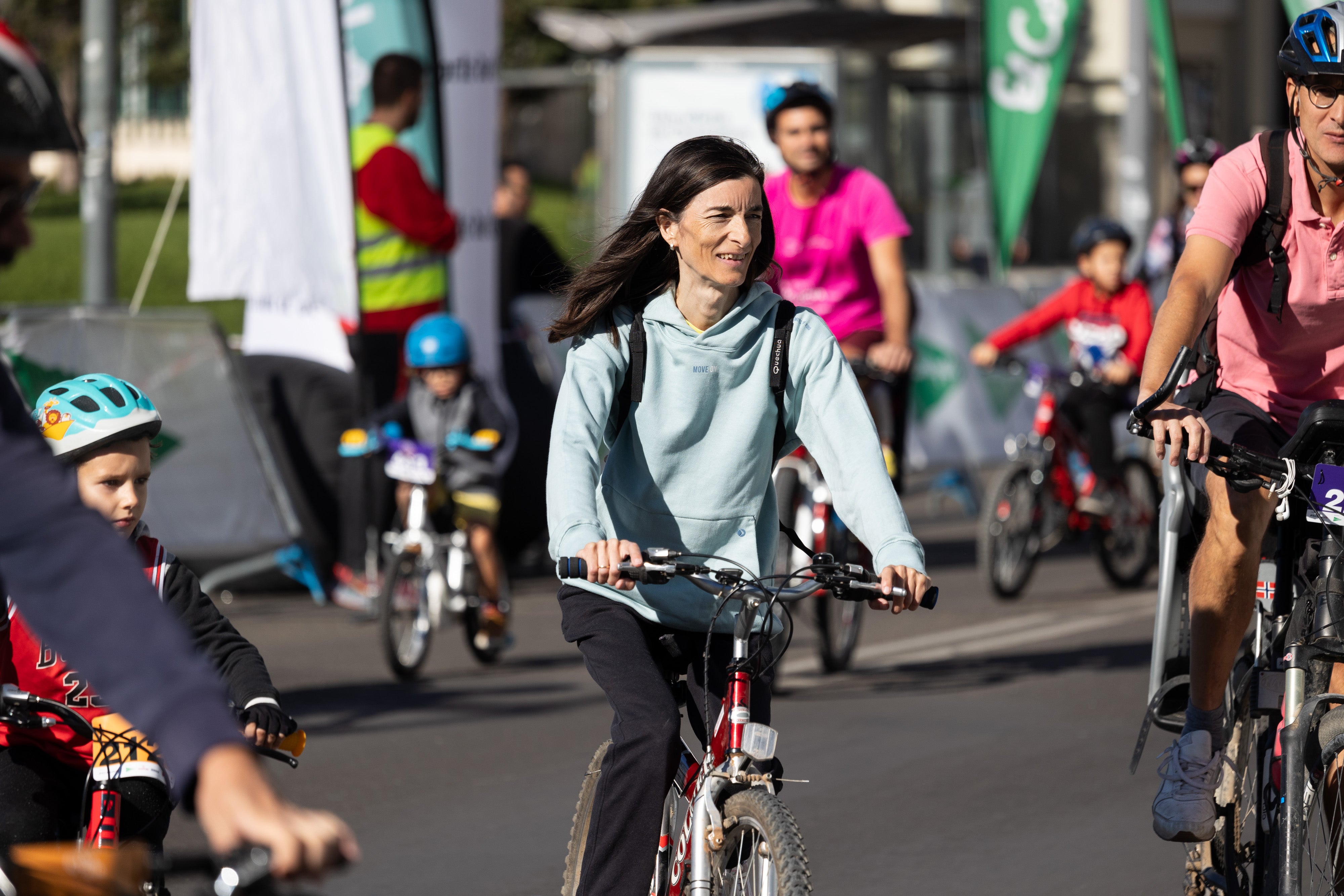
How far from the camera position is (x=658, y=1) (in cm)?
4159

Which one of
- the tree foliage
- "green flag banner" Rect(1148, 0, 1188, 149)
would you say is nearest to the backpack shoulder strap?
"green flag banner" Rect(1148, 0, 1188, 149)

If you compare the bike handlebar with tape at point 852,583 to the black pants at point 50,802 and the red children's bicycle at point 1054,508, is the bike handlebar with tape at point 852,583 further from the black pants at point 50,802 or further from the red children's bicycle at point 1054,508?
the red children's bicycle at point 1054,508

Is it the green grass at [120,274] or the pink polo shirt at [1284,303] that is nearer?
the pink polo shirt at [1284,303]

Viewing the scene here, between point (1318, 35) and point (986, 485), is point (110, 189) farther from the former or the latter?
point (1318, 35)

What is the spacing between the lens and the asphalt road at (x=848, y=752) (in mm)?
5590

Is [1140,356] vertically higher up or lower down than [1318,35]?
lower down

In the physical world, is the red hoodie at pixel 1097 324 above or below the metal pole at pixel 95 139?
below

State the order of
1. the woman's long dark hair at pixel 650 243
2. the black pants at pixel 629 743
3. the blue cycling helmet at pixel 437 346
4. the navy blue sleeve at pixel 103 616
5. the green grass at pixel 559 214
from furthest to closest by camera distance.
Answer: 1. the green grass at pixel 559 214
2. the blue cycling helmet at pixel 437 346
3. the woman's long dark hair at pixel 650 243
4. the black pants at pixel 629 743
5. the navy blue sleeve at pixel 103 616

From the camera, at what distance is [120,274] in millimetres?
28516

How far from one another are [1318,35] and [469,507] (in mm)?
5435

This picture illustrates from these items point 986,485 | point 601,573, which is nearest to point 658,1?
point 986,485

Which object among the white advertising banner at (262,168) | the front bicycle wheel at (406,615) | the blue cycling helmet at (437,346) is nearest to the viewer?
the front bicycle wheel at (406,615)

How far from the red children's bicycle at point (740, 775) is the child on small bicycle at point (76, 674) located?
28.0 inches

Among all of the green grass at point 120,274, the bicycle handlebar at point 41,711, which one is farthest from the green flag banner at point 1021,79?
the green grass at point 120,274
